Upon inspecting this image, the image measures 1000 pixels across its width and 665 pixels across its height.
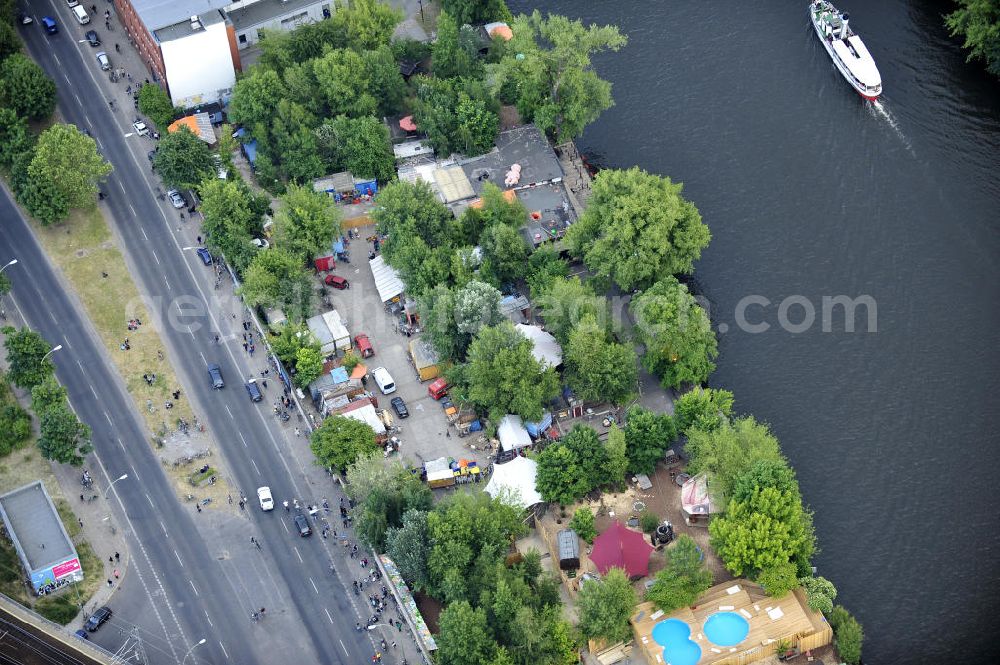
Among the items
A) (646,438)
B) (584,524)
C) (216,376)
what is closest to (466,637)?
(584,524)

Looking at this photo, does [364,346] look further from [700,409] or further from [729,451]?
[729,451]

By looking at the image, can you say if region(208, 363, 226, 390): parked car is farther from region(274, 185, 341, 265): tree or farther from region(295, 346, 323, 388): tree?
region(274, 185, 341, 265): tree

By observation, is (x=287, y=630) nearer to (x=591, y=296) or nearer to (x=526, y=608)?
(x=526, y=608)

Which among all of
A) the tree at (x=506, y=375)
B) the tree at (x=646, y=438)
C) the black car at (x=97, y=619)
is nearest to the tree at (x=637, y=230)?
the tree at (x=506, y=375)

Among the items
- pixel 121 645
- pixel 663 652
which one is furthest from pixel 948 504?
pixel 121 645

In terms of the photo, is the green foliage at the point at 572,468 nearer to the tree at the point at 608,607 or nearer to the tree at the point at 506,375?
the tree at the point at 506,375
